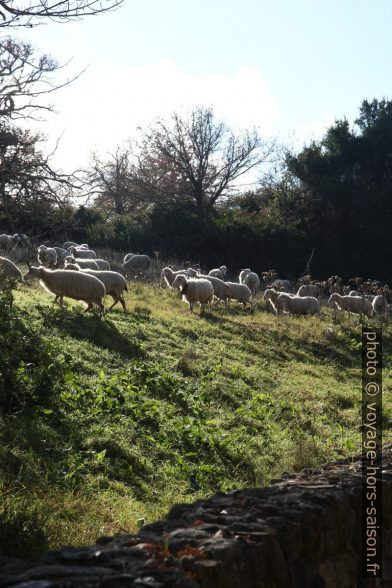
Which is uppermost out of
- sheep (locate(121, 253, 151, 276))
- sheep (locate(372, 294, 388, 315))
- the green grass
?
sheep (locate(121, 253, 151, 276))

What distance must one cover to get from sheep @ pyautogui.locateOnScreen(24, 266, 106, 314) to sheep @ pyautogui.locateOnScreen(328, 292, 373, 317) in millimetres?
11457

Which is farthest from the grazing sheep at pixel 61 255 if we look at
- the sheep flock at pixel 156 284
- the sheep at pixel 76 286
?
the sheep at pixel 76 286

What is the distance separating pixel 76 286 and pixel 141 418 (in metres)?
8.14

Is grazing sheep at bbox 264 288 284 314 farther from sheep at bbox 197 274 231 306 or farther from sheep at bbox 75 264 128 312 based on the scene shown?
sheep at bbox 75 264 128 312

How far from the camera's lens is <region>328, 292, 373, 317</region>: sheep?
86.0ft

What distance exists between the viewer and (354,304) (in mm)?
26531

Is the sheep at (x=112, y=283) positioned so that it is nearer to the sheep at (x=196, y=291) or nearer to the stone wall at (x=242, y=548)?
the sheep at (x=196, y=291)

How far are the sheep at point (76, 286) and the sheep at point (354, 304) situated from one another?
1146 centimetres

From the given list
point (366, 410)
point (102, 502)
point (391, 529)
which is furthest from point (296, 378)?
point (391, 529)

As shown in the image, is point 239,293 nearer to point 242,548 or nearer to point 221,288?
point 221,288

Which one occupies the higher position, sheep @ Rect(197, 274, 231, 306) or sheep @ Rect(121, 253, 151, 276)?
sheep @ Rect(121, 253, 151, 276)

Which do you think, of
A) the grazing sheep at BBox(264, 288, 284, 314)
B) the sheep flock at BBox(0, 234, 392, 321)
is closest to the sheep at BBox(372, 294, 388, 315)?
the sheep flock at BBox(0, 234, 392, 321)

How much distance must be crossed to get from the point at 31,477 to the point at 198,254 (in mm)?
33144

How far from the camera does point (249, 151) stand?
43594mm
